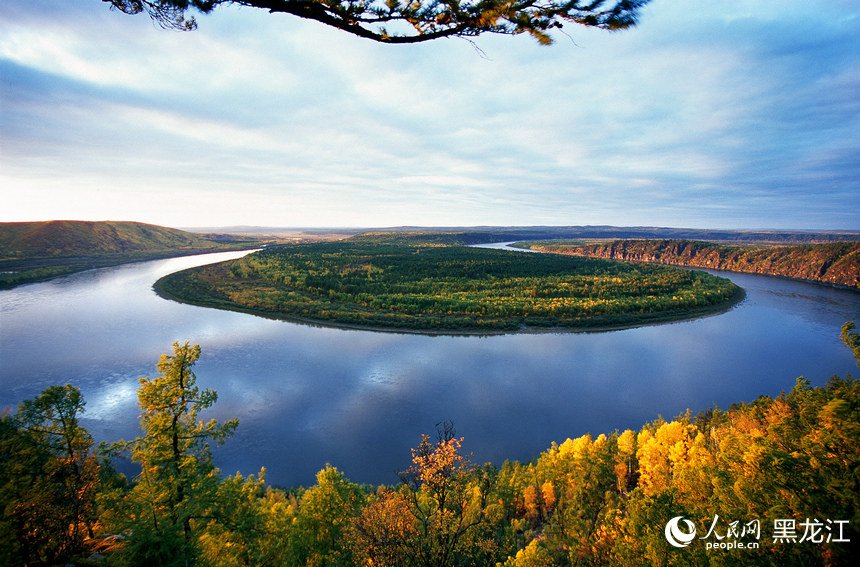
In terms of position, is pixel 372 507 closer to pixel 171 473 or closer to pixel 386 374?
pixel 171 473

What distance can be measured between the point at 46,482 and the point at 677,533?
13954 millimetres

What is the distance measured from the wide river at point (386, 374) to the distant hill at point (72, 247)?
137ft

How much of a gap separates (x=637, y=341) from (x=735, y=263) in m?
113

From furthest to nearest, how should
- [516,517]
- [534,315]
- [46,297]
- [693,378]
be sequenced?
[46,297] → [534,315] → [693,378] → [516,517]

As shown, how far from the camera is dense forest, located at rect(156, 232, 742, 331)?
4978 centimetres

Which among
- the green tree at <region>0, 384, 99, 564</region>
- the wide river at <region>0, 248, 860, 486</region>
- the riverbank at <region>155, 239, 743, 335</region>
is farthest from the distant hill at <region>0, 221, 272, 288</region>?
the green tree at <region>0, 384, 99, 564</region>

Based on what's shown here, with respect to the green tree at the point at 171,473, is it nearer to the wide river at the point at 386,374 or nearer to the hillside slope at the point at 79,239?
the wide river at the point at 386,374

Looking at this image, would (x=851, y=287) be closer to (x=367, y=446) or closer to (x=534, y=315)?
(x=534, y=315)

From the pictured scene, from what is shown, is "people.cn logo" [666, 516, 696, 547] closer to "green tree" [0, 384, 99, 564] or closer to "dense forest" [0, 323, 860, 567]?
"dense forest" [0, 323, 860, 567]

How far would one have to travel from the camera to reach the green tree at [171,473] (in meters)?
6.79

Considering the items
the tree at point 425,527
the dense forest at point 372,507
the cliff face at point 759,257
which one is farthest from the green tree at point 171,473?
the cliff face at point 759,257

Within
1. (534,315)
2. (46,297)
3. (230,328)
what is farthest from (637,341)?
(46,297)

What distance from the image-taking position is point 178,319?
4709 cm

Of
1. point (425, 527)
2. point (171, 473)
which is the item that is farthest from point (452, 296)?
point (171, 473)
